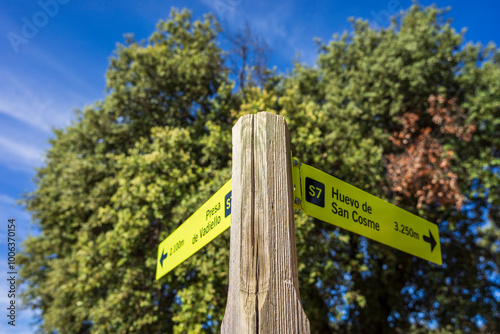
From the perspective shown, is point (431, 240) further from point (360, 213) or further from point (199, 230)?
point (199, 230)

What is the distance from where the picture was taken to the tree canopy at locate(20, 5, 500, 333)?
7992 mm

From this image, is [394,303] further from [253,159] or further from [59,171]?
[59,171]

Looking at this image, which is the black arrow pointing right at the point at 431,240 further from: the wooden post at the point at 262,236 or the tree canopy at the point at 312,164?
the tree canopy at the point at 312,164

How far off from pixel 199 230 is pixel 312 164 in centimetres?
633

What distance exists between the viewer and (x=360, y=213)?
2766 mm

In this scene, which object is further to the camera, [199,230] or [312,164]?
[312,164]

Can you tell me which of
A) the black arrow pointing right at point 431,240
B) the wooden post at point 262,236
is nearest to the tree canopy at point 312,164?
the black arrow pointing right at point 431,240

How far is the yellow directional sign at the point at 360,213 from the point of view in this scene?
2359 millimetres

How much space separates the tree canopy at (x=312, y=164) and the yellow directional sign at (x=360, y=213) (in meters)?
4.15

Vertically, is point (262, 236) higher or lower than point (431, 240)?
lower

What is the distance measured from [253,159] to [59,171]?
11.7 metres

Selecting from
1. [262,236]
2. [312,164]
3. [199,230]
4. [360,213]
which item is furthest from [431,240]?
[312,164]

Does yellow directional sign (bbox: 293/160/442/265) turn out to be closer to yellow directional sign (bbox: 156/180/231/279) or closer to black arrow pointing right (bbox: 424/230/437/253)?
black arrow pointing right (bbox: 424/230/437/253)

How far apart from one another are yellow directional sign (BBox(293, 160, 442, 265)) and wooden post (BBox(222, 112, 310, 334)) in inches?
9.9
